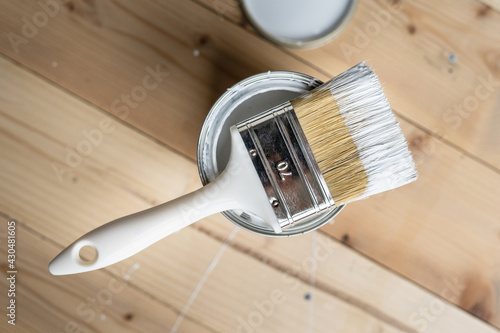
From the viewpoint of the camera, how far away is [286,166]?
508mm

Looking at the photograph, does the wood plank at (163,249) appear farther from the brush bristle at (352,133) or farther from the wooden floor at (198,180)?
the brush bristle at (352,133)

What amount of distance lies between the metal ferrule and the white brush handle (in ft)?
0.04

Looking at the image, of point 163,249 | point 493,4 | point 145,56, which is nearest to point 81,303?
point 163,249

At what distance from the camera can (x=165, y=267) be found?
0.71 m

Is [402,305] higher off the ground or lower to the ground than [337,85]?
lower

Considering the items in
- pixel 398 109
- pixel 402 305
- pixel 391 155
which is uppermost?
pixel 398 109

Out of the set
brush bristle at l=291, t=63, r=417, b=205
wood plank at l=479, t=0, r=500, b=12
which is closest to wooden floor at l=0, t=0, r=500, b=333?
wood plank at l=479, t=0, r=500, b=12

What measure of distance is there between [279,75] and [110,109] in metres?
0.28

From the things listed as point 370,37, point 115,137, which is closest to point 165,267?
point 115,137

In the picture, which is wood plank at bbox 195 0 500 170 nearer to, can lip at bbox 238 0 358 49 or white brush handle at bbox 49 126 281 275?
can lip at bbox 238 0 358 49

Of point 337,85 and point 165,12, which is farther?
point 165,12

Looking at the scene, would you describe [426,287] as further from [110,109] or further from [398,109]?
[110,109]

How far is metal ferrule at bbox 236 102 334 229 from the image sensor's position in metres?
0.51

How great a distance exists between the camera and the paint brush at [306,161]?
51cm
